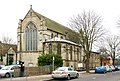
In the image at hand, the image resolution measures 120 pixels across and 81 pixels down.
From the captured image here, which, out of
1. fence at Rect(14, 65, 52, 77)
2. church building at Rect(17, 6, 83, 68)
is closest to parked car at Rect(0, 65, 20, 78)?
fence at Rect(14, 65, 52, 77)

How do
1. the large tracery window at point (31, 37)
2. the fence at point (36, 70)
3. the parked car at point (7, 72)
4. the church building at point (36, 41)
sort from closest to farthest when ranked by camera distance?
the parked car at point (7, 72) → the fence at point (36, 70) → the church building at point (36, 41) → the large tracery window at point (31, 37)

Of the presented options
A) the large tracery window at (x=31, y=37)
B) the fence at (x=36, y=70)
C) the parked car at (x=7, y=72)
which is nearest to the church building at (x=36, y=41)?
the large tracery window at (x=31, y=37)

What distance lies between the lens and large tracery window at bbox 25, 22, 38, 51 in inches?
2648

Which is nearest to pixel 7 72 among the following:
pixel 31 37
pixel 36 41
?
pixel 36 41

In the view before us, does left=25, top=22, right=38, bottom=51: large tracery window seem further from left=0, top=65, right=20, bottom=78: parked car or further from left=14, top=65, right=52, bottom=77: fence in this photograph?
left=0, top=65, right=20, bottom=78: parked car

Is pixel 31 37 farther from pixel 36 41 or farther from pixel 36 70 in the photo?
pixel 36 70

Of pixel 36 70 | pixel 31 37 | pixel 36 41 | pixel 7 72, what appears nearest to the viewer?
pixel 7 72

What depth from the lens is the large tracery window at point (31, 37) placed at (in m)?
67.2

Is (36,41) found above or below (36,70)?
above

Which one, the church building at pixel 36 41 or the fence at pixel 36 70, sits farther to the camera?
the church building at pixel 36 41

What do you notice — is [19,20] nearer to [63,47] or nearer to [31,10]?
[31,10]

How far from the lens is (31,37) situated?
6781 cm

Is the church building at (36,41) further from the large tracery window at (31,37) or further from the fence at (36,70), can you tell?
the fence at (36,70)

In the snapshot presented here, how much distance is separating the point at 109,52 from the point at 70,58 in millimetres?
28114
